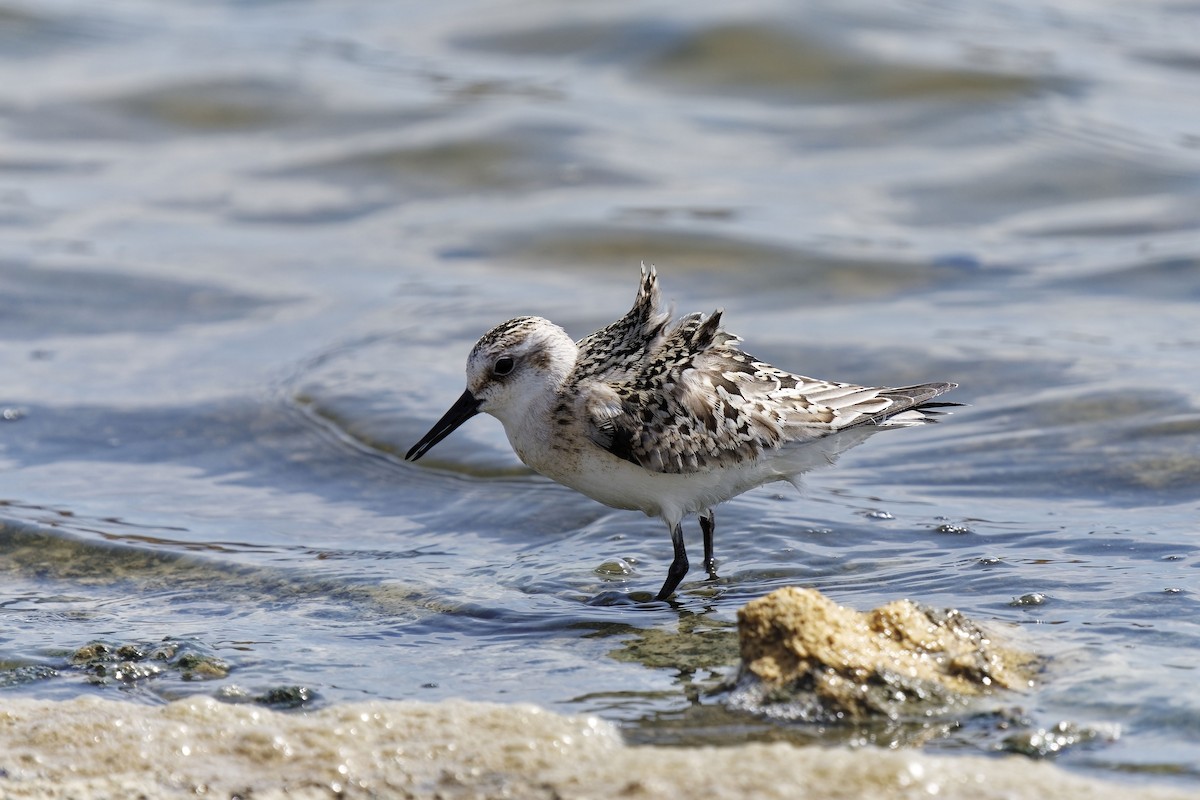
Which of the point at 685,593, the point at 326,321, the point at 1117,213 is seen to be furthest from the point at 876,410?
the point at 1117,213

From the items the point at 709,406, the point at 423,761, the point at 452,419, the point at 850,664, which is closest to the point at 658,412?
the point at 709,406

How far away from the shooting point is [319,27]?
57.0 feet

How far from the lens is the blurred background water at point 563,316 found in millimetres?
5871

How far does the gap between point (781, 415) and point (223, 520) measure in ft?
10.2

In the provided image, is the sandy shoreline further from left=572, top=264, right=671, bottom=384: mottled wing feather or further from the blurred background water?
left=572, top=264, right=671, bottom=384: mottled wing feather

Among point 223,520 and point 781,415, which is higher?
point 781,415

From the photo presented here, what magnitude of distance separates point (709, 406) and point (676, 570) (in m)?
0.72

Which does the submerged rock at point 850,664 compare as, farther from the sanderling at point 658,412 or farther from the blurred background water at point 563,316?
the sanderling at point 658,412

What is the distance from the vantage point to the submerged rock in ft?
15.4

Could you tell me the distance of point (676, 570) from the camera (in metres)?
6.58

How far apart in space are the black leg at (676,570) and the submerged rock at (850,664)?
1.57 meters

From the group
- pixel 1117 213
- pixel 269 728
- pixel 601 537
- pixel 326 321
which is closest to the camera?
pixel 269 728

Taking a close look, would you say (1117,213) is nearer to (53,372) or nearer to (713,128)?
(713,128)

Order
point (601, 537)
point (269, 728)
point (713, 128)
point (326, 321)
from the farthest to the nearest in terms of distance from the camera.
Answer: point (713, 128) < point (326, 321) < point (601, 537) < point (269, 728)
